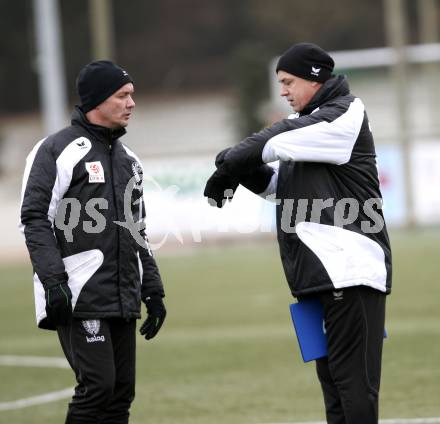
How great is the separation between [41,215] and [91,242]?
0.30 metres

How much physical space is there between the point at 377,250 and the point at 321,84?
872mm

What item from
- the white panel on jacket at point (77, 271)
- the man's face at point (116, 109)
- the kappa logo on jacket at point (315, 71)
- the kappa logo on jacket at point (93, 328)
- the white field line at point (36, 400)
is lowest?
the white field line at point (36, 400)

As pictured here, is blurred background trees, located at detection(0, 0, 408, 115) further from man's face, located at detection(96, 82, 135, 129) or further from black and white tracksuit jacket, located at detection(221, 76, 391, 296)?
black and white tracksuit jacket, located at detection(221, 76, 391, 296)

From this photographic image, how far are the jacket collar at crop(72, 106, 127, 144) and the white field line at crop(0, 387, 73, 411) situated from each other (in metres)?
3.20

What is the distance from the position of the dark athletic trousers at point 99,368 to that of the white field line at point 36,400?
107 inches

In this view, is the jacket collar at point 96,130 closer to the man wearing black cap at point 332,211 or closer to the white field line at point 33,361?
the man wearing black cap at point 332,211

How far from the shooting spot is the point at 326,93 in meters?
5.71

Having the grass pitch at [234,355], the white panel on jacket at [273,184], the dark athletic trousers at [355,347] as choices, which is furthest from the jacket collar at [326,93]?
the grass pitch at [234,355]

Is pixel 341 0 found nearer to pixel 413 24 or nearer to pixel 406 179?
pixel 413 24

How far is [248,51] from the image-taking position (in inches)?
1465

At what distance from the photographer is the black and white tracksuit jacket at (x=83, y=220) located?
5805 millimetres

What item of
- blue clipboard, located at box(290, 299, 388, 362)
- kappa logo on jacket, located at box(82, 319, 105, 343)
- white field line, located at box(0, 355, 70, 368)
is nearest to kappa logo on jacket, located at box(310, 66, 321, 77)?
blue clipboard, located at box(290, 299, 388, 362)

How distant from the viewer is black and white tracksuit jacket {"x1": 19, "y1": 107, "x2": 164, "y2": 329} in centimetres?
580

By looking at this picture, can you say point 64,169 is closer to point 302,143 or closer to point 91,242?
point 91,242
